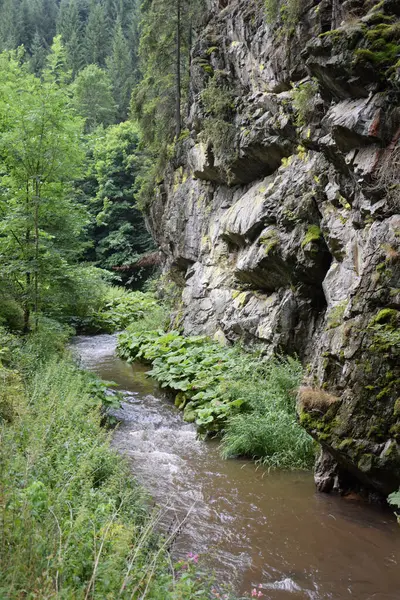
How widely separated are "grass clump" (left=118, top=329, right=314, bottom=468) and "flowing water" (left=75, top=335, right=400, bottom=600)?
32cm

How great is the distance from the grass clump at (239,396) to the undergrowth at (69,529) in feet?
7.48

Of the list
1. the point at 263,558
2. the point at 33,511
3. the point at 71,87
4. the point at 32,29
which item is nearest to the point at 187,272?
the point at 71,87

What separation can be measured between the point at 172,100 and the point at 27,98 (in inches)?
329

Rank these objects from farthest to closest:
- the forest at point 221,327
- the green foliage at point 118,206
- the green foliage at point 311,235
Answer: the green foliage at point 118,206
the green foliage at point 311,235
the forest at point 221,327

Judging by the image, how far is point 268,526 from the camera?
203 inches

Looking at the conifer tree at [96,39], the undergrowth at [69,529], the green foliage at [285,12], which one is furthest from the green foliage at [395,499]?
the conifer tree at [96,39]

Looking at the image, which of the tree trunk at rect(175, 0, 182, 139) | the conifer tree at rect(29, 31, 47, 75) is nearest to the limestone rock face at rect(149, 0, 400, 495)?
the tree trunk at rect(175, 0, 182, 139)

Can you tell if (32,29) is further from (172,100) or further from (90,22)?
(172,100)

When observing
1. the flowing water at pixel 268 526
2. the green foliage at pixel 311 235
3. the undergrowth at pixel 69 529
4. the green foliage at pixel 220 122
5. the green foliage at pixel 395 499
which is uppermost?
the green foliage at pixel 220 122

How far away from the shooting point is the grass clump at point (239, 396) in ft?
22.7

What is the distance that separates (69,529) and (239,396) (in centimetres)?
549

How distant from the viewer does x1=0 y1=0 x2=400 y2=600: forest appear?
157 inches

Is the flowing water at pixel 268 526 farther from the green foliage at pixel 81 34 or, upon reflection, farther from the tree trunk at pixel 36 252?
the green foliage at pixel 81 34

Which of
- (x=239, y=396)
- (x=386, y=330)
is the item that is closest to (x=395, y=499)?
(x=386, y=330)
